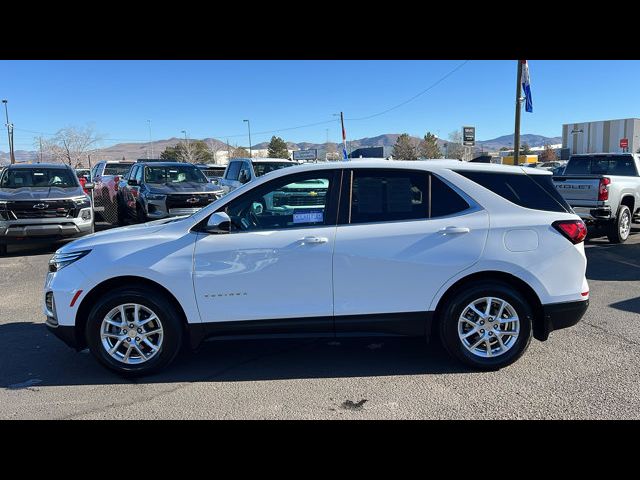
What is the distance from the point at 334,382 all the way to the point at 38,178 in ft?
32.0

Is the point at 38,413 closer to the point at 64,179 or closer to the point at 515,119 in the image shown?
the point at 64,179

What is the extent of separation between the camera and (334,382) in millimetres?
4055

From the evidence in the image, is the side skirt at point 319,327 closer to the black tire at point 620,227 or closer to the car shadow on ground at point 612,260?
the car shadow on ground at point 612,260

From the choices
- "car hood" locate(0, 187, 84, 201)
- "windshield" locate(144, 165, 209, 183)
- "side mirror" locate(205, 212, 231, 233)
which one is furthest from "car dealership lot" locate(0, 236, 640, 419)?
"windshield" locate(144, 165, 209, 183)

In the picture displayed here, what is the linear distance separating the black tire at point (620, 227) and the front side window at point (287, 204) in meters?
8.87

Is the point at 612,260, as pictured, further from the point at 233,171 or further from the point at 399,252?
the point at 233,171

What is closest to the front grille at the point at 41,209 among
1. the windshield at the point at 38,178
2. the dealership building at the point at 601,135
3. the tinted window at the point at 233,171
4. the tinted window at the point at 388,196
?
the windshield at the point at 38,178

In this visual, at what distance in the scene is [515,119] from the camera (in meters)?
18.9

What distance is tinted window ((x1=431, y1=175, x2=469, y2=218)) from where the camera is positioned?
4215 millimetres

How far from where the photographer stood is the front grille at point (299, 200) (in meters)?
4.27

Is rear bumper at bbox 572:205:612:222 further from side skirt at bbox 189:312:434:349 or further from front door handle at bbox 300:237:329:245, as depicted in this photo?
front door handle at bbox 300:237:329:245

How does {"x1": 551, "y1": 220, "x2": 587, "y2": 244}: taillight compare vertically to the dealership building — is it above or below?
below

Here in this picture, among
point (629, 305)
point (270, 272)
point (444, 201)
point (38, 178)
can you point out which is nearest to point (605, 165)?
point (629, 305)

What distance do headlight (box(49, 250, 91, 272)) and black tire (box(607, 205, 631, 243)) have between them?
10532 mm
